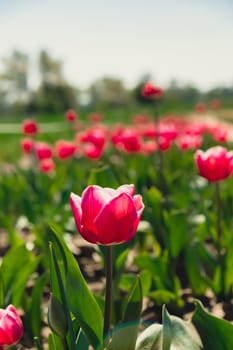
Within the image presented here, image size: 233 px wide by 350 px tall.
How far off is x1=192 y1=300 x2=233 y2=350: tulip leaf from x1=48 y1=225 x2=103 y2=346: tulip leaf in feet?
0.77

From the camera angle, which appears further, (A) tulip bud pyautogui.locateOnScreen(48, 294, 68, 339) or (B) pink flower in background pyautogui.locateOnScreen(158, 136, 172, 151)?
(B) pink flower in background pyautogui.locateOnScreen(158, 136, 172, 151)

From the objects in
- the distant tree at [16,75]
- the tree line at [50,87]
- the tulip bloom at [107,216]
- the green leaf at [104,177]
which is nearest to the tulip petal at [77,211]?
the tulip bloom at [107,216]

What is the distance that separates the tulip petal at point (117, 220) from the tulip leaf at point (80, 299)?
0.48 feet

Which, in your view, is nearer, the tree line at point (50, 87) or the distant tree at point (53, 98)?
the distant tree at point (53, 98)

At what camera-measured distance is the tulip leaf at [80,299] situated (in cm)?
126

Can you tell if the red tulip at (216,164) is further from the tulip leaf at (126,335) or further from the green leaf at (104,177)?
the tulip leaf at (126,335)

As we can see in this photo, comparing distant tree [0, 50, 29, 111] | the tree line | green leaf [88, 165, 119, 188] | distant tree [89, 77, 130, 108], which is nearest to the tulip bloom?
green leaf [88, 165, 119, 188]

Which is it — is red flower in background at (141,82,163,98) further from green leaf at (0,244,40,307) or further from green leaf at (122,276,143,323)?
green leaf at (122,276,143,323)

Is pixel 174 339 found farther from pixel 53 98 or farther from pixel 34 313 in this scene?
pixel 53 98

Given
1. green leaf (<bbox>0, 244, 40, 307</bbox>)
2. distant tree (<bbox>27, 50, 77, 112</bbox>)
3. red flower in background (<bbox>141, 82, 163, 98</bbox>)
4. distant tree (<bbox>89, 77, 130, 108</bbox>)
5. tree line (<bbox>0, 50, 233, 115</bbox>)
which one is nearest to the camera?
green leaf (<bbox>0, 244, 40, 307</bbox>)

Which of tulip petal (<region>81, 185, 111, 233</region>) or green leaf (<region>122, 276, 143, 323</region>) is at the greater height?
tulip petal (<region>81, 185, 111, 233</region>)

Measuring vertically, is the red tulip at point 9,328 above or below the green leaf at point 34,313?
above

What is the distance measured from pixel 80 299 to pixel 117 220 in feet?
0.83

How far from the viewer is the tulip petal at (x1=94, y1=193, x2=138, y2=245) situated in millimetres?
1121
